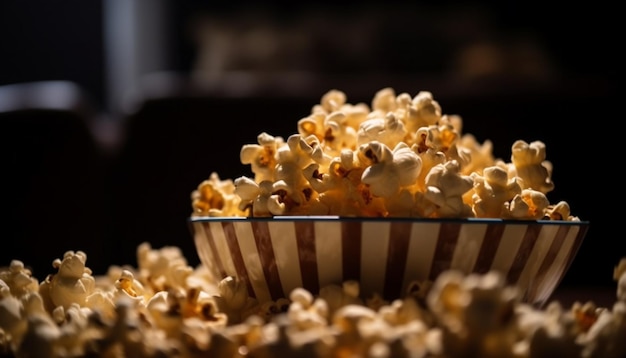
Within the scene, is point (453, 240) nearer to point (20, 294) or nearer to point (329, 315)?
point (329, 315)

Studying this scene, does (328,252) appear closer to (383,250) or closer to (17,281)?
(383,250)

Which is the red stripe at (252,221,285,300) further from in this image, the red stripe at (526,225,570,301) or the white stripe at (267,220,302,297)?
the red stripe at (526,225,570,301)

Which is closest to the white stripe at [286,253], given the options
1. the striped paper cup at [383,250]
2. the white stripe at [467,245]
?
the striped paper cup at [383,250]

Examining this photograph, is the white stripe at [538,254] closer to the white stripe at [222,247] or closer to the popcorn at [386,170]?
the popcorn at [386,170]

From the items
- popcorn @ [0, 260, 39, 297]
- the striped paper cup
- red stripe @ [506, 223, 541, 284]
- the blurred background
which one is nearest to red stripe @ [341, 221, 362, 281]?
the striped paper cup

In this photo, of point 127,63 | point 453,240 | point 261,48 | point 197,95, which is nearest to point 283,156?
point 453,240
